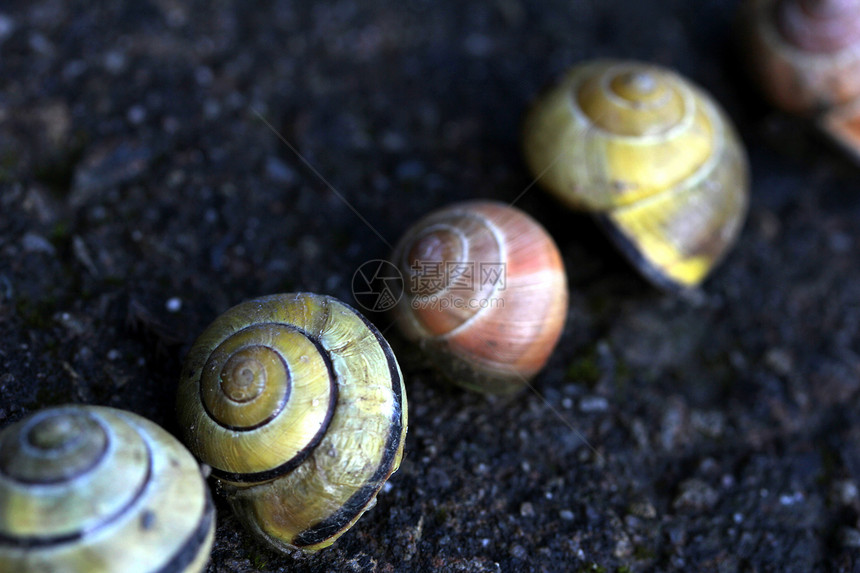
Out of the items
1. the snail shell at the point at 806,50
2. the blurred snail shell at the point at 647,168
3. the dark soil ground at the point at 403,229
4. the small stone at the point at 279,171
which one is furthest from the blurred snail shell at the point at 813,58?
the small stone at the point at 279,171

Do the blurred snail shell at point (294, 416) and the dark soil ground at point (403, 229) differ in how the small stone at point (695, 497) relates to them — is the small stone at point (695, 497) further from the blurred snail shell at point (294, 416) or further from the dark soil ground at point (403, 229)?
the blurred snail shell at point (294, 416)

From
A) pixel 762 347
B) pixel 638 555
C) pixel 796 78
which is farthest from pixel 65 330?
pixel 796 78

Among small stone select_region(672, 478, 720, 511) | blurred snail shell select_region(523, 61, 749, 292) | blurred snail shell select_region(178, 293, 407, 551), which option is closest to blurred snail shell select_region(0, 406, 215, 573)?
blurred snail shell select_region(178, 293, 407, 551)

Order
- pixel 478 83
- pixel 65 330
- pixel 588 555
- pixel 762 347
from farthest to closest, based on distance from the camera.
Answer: pixel 478 83
pixel 762 347
pixel 65 330
pixel 588 555

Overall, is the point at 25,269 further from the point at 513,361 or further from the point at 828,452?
the point at 828,452

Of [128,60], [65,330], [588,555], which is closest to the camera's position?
[588,555]

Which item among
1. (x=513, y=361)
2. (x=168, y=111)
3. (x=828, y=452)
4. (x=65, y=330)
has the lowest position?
(x=828, y=452)

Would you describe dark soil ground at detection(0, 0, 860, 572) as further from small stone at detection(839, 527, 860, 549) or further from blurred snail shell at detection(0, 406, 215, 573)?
blurred snail shell at detection(0, 406, 215, 573)

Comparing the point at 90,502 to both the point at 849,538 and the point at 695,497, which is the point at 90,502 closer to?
the point at 695,497
